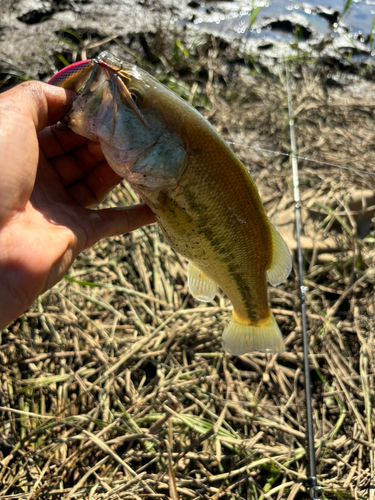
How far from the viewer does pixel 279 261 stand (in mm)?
2131

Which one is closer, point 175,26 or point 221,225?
point 221,225

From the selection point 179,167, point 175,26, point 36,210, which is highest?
point 179,167

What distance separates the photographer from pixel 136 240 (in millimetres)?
3486

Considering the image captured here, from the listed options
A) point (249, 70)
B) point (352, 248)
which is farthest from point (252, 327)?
point (249, 70)

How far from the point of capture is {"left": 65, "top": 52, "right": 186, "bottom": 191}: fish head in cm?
161

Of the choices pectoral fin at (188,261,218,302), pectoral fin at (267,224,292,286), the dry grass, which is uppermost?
pectoral fin at (267,224,292,286)

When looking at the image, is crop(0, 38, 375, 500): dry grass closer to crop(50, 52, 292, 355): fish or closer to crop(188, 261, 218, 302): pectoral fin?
crop(188, 261, 218, 302): pectoral fin

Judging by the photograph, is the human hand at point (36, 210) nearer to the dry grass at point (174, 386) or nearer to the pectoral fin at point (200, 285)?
the pectoral fin at point (200, 285)

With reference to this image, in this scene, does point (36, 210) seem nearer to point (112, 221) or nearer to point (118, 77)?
point (112, 221)

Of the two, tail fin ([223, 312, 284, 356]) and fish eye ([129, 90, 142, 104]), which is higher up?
fish eye ([129, 90, 142, 104])

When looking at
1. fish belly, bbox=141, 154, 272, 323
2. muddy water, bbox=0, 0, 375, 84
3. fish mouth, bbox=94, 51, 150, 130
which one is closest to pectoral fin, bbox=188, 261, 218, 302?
fish belly, bbox=141, 154, 272, 323

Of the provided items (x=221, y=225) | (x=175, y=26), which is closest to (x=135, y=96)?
(x=221, y=225)

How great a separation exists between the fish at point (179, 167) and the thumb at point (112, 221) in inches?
12.6

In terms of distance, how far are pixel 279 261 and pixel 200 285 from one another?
48 cm
